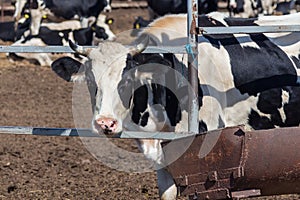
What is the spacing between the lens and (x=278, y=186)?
13.9 ft

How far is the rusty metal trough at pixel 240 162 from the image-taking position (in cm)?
407

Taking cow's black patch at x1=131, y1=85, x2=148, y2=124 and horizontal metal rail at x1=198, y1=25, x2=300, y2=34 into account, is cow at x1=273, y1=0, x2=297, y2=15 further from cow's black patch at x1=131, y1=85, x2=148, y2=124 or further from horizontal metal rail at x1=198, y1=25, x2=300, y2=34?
horizontal metal rail at x1=198, y1=25, x2=300, y2=34

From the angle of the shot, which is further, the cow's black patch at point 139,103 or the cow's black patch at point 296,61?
the cow's black patch at point 296,61

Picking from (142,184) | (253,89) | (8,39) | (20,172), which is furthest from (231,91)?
(8,39)

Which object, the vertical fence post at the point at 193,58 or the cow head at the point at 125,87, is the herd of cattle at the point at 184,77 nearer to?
the cow head at the point at 125,87

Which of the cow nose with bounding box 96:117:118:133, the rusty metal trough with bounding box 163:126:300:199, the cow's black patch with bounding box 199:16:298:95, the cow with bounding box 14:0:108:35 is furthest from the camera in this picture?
the cow with bounding box 14:0:108:35

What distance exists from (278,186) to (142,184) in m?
2.08

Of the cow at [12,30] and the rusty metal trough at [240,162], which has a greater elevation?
the rusty metal trough at [240,162]

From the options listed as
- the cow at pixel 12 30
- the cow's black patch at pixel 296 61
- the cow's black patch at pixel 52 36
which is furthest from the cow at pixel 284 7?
the cow's black patch at pixel 296 61

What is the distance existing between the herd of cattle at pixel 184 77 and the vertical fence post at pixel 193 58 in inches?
11.0

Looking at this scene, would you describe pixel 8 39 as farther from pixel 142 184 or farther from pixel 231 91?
pixel 231 91

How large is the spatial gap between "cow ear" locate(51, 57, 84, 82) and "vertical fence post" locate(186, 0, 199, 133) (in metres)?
0.79

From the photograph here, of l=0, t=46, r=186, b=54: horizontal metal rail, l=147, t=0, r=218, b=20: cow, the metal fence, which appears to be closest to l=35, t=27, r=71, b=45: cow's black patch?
l=147, t=0, r=218, b=20: cow

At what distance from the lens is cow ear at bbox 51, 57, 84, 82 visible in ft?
16.2
